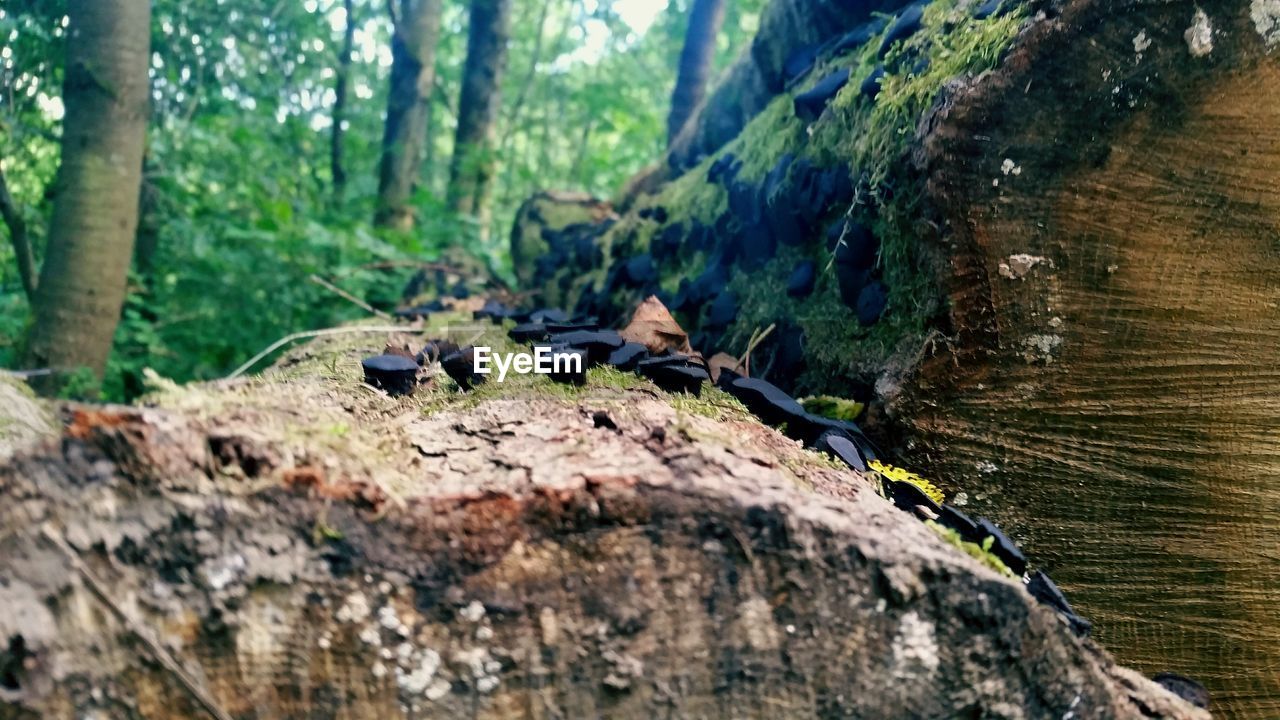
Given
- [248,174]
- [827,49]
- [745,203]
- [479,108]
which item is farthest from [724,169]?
[479,108]

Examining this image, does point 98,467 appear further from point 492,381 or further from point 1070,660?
point 1070,660

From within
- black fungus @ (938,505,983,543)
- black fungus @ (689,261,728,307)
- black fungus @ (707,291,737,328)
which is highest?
black fungus @ (689,261,728,307)

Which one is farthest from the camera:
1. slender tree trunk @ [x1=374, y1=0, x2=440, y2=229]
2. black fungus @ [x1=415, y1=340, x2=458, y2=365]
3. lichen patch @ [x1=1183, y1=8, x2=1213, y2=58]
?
slender tree trunk @ [x1=374, y1=0, x2=440, y2=229]

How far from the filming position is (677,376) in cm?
219

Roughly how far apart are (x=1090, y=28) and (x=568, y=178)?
16887 mm

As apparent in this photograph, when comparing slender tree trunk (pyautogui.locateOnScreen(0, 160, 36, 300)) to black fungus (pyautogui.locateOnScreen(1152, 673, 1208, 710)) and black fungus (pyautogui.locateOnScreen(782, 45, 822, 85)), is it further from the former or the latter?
black fungus (pyautogui.locateOnScreen(1152, 673, 1208, 710))

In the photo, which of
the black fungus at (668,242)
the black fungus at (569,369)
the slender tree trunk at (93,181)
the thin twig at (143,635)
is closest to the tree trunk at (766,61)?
the black fungus at (668,242)

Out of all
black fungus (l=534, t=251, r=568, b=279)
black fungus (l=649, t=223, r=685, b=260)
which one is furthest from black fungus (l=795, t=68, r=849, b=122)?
black fungus (l=534, t=251, r=568, b=279)

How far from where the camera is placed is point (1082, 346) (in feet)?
7.07

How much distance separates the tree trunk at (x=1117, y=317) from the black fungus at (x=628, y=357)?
691mm

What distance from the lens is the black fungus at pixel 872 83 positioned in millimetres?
2869

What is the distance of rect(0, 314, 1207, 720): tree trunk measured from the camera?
3.80ft

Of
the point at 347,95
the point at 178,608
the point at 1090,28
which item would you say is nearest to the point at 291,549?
the point at 178,608

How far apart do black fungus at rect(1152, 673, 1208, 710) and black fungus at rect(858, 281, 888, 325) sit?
120 cm
